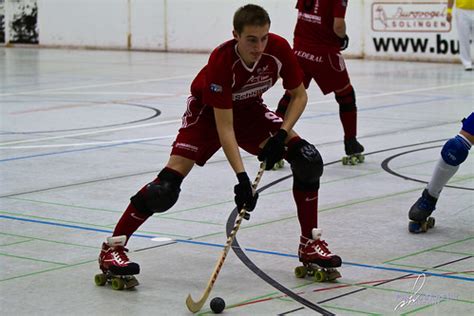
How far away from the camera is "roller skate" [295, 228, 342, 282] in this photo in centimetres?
629

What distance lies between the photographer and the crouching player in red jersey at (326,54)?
35.3ft

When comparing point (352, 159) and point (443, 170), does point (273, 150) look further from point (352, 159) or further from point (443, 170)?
point (352, 159)

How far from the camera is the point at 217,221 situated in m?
8.03

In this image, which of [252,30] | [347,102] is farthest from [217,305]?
[347,102]

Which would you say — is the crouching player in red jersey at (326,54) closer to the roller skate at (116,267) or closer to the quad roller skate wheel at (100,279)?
the roller skate at (116,267)

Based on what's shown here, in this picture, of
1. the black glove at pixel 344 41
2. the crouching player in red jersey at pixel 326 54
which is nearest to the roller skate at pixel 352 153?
the crouching player in red jersey at pixel 326 54

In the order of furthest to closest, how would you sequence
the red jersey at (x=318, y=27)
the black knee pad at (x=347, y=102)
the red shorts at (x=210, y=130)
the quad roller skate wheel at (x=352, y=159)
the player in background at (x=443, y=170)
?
the black knee pad at (x=347, y=102) < the red jersey at (x=318, y=27) < the quad roller skate wheel at (x=352, y=159) < the player in background at (x=443, y=170) < the red shorts at (x=210, y=130)

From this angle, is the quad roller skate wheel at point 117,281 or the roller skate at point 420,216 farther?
the roller skate at point 420,216

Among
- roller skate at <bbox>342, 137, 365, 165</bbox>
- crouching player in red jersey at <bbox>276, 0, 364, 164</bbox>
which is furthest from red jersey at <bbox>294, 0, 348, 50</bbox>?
roller skate at <bbox>342, 137, 365, 165</bbox>

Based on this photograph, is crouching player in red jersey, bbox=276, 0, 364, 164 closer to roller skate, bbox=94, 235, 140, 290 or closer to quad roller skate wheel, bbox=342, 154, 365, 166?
quad roller skate wheel, bbox=342, 154, 365, 166

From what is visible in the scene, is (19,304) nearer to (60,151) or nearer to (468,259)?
(468,259)

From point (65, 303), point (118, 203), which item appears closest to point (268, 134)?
point (65, 303)

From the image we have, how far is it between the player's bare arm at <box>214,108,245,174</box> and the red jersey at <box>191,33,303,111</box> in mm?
48

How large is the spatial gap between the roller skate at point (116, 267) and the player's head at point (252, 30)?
4.64ft
